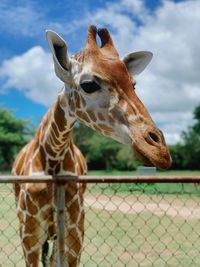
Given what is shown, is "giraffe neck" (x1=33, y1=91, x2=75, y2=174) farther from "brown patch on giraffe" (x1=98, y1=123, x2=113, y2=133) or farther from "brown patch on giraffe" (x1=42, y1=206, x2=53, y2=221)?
"brown patch on giraffe" (x1=98, y1=123, x2=113, y2=133)

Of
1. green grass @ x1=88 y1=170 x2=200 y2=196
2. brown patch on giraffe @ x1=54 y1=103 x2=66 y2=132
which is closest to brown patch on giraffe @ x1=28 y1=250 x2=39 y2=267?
brown patch on giraffe @ x1=54 y1=103 x2=66 y2=132

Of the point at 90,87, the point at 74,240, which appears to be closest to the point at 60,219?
the point at 74,240

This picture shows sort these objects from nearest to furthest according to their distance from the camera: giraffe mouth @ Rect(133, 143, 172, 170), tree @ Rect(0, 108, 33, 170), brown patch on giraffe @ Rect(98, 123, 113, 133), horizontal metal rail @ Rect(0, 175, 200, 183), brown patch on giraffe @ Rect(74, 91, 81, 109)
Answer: giraffe mouth @ Rect(133, 143, 172, 170), brown patch on giraffe @ Rect(98, 123, 113, 133), horizontal metal rail @ Rect(0, 175, 200, 183), brown patch on giraffe @ Rect(74, 91, 81, 109), tree @ Rect(0, 108, 33, 170)

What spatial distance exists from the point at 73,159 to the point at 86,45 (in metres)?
0.98

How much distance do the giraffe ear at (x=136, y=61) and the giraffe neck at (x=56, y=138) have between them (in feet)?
1.80

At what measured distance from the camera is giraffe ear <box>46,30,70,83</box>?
3.08 meters

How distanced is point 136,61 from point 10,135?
51.7 m

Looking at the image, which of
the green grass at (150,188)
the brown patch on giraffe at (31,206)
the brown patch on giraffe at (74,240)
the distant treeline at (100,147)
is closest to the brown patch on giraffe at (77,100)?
the brown patch on giraffe at (31,206)

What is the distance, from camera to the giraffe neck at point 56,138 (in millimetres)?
3463

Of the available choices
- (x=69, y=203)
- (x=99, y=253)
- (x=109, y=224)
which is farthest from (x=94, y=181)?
(x=109, y=224)

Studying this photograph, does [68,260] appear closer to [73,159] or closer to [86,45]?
[73,159]

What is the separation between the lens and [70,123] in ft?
11.3

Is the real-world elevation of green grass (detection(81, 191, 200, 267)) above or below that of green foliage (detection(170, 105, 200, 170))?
below

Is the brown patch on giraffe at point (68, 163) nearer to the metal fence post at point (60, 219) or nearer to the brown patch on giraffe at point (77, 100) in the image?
the metal fence post at point (60, 219)
